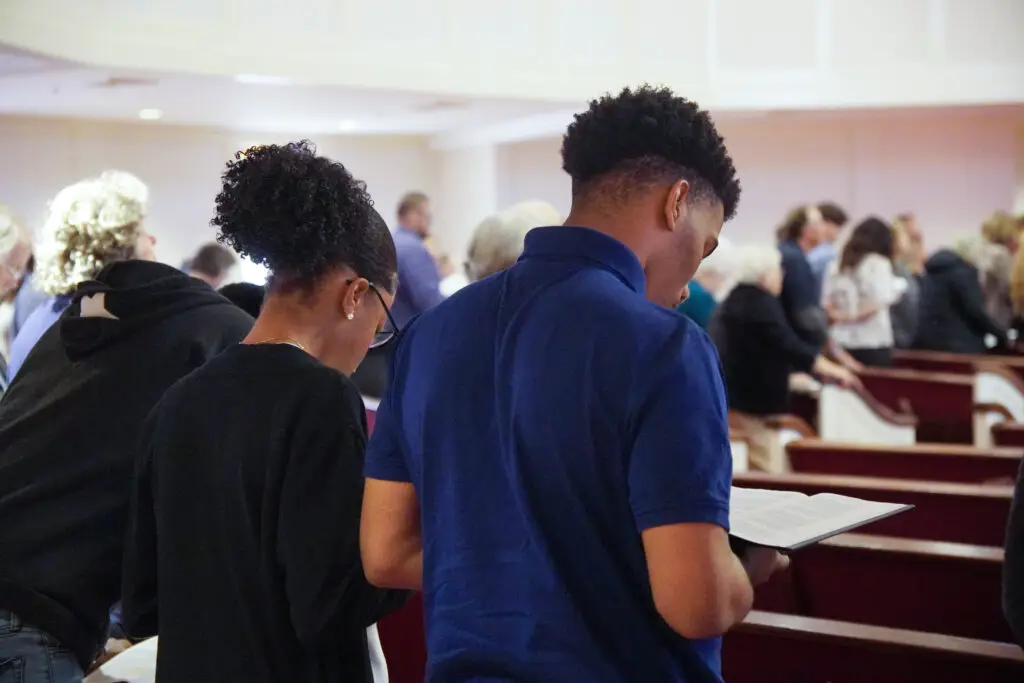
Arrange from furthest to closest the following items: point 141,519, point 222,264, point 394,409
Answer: point 222,264 → point 141,519 → point 394,409

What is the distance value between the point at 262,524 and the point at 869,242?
5.78 meters

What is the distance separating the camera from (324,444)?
1694 mm

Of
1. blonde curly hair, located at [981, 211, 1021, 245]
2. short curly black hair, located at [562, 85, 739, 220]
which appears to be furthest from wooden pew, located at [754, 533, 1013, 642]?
blonde curly hair, located at [981, 211, 1021, 245]

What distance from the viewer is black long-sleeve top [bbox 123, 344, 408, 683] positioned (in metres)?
1.68

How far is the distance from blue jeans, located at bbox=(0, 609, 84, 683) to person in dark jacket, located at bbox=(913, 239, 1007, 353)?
22.5 feet

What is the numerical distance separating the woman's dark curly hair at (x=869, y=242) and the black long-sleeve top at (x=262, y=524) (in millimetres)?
5639

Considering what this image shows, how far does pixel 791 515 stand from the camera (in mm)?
1515

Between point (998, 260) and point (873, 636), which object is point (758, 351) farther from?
point (998, 260)

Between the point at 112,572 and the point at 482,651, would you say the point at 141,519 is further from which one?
the point at 482,651

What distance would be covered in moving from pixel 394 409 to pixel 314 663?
0.43 meters

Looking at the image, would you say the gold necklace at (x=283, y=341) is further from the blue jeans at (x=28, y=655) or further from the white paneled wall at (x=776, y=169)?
the white paneled wall at (x=776, y=169)

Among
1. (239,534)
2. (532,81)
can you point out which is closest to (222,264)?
(532,81)

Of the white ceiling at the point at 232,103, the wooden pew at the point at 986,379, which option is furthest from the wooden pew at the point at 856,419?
the white ceiling at the point at 232,103

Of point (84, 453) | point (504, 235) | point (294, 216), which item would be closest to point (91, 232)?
point (84, 453)
